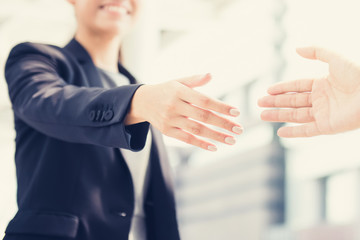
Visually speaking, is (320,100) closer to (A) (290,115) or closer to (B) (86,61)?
(A) (290,115)

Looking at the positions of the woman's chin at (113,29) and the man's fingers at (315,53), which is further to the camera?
the woman's chin at (113,29)

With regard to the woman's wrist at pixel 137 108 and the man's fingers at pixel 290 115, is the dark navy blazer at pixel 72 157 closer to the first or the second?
the woman's wrist at pixel 137 108

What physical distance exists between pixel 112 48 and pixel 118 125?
1.97ft

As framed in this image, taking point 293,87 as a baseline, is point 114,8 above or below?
above

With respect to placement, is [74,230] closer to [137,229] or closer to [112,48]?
[137,229]

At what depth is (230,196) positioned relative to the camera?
84.0 feet

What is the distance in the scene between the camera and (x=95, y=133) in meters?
1.08

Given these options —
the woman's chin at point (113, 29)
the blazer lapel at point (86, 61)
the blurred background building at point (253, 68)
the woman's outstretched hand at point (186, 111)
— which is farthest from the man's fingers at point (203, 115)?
the woman's chin at point (113, 29)

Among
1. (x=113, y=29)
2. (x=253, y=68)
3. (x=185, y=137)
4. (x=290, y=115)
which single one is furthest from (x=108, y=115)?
(x=253, y=68)

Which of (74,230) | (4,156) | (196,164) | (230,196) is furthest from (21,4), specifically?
(196,164)

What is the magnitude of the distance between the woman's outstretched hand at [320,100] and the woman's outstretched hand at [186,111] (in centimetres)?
22

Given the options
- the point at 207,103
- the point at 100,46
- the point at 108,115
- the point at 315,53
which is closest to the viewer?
the point at 207,103

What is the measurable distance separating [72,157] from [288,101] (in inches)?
19.8

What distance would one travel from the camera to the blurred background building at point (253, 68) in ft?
19.3
